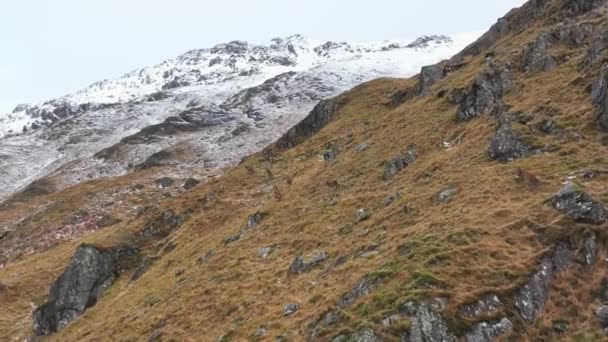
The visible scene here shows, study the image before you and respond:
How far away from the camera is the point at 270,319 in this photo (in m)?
Result: 23.4

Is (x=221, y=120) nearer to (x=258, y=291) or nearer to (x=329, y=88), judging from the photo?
(x=329, y=88)

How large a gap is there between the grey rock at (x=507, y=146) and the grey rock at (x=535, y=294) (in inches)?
468

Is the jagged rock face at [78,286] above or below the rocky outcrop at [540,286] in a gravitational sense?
below

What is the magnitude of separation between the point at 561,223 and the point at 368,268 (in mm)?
7760

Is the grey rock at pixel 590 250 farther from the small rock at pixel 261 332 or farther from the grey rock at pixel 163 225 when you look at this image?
the grey rock at pixel 163 225

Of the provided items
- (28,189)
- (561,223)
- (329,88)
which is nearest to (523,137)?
(561,223)

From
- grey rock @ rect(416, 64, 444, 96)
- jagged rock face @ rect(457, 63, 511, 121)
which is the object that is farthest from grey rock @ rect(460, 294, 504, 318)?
grey rock @ rect(416, 64, 444, 96)

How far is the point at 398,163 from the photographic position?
3931cm

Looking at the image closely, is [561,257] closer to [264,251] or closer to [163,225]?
[264,251]

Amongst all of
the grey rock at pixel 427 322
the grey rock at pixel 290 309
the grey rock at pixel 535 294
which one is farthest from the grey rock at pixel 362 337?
the grey rock at pixel 290 309

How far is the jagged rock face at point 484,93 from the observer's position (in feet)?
138

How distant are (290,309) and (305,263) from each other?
4.83 m

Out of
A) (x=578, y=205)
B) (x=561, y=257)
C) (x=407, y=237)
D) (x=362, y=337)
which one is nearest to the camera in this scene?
(x=362, y=337)

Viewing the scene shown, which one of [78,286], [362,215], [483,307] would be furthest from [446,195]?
[78,286]
